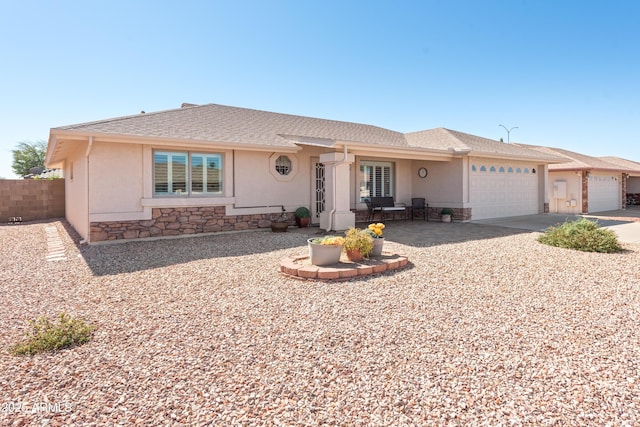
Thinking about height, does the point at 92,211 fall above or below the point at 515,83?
below

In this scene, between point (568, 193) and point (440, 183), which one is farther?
point (568, 193)

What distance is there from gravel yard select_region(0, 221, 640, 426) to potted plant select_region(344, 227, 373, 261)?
773mm

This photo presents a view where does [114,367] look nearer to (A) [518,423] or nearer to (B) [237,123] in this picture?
(A) [518,423]

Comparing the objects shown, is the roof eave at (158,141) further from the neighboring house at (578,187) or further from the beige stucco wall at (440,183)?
the neighboring house at (578,187)

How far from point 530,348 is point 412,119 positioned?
2078 centimetres

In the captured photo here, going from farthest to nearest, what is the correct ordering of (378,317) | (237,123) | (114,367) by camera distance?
(237,123)
(378,317)
(114,367)

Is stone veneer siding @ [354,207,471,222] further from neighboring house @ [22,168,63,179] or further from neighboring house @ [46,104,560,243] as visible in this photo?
neighboring house @ [22,168,63,179]

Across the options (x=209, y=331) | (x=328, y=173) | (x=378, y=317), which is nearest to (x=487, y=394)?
(x=378, y=317)

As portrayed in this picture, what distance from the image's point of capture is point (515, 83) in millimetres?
13914

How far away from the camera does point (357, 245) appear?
224 inches

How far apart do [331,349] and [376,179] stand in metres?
10.5

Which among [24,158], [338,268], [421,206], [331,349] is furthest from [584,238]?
[24,158]

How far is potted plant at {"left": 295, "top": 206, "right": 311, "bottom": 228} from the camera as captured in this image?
10656mm

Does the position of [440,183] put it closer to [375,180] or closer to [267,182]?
[375,180]
